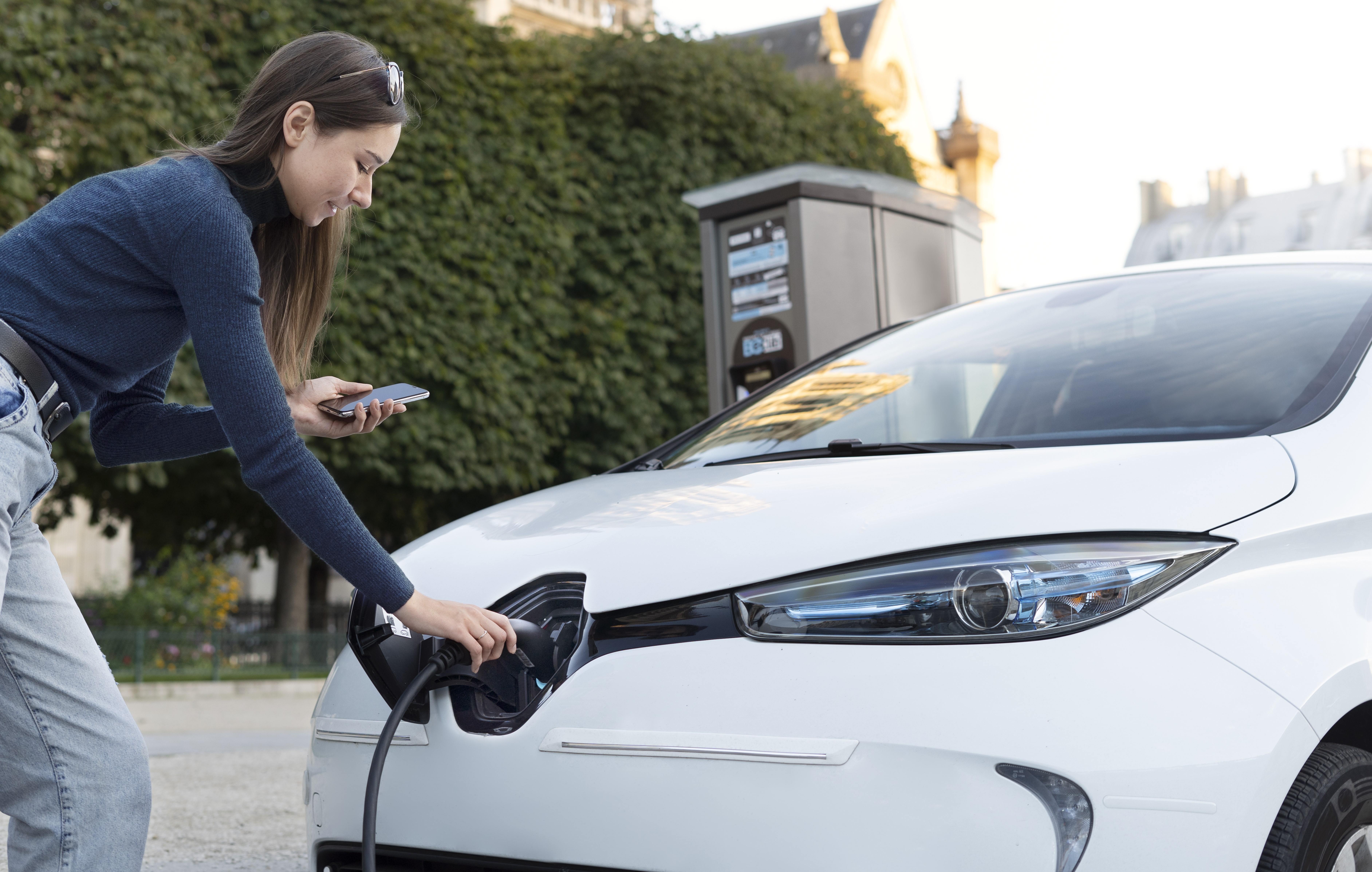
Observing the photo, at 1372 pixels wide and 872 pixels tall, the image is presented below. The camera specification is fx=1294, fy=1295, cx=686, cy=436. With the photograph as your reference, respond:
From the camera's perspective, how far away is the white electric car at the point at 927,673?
148 cm

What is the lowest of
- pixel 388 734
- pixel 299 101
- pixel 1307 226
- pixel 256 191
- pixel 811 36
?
pixel 388 734

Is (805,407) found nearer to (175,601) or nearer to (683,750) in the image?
(683,750)

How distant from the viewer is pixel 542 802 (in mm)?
1698

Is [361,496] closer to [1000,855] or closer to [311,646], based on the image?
[311,646]

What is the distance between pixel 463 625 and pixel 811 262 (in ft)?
17.2

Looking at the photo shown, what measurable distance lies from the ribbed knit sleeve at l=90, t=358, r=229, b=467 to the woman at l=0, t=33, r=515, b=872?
0.26 metres

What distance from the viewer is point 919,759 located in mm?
1507

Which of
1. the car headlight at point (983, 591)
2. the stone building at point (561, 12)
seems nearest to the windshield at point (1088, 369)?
the car headlight at point (983, 591)

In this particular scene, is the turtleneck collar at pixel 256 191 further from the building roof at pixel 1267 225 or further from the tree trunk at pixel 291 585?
the building roof at pixel 1267 225

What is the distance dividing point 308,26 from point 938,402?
35.0 feet

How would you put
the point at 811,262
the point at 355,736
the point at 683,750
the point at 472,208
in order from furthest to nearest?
1. the point at 472,208
2. the point at 811,262
3. the point at 355,736
4. the point at 683,750

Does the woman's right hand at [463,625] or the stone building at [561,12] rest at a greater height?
the stone building at [561,12]

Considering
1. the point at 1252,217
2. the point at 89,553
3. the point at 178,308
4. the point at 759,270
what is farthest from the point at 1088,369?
the point at 1252,217

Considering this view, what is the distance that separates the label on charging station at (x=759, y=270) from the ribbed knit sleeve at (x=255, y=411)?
17.3 ft
